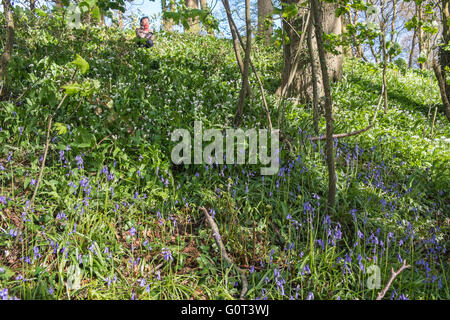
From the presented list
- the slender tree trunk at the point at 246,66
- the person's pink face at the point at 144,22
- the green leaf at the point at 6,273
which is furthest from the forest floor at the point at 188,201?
the person's pink face at the point at 144,22

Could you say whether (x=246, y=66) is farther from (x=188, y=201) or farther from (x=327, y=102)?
(x=188, y=201)

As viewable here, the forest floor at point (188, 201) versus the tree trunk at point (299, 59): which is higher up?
the tree trunk at point (299, 59)

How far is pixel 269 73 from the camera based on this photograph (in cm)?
618

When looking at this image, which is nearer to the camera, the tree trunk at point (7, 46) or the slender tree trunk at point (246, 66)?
the tree trunk at point (7, 46)

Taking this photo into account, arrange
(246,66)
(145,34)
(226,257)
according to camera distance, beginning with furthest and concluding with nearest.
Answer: (145,34), (246,66), (226,257)

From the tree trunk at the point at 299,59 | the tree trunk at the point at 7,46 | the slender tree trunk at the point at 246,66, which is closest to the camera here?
the tree trunk at the point at 7,46

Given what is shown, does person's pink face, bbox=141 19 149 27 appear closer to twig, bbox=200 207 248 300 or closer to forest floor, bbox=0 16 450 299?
forest floor, bbox=0 16 450 299

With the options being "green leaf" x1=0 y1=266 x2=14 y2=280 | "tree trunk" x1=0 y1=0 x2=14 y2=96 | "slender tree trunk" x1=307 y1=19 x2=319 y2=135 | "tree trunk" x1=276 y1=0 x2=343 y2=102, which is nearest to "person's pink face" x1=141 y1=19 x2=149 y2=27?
"tree trunk" x1=276 y1=0 x2=343 y2=102

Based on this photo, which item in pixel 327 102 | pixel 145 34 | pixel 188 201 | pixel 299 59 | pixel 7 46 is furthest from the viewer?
pixel 145 34

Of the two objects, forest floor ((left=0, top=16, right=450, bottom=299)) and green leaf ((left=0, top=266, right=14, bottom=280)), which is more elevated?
forest floor ((left=0, top=16, right=450, bottom=299))

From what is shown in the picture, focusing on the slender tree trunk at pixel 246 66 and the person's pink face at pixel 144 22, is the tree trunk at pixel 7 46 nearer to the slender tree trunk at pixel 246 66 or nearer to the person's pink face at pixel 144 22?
the slender tree trunk at pixel 246 66

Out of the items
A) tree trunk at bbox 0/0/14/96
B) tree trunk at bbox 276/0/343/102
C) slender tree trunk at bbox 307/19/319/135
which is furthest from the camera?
tree trunk at bbox 276/0/343/102

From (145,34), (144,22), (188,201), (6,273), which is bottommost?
(6,273)

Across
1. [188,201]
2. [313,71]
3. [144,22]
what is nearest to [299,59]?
Answer: [313,71]
